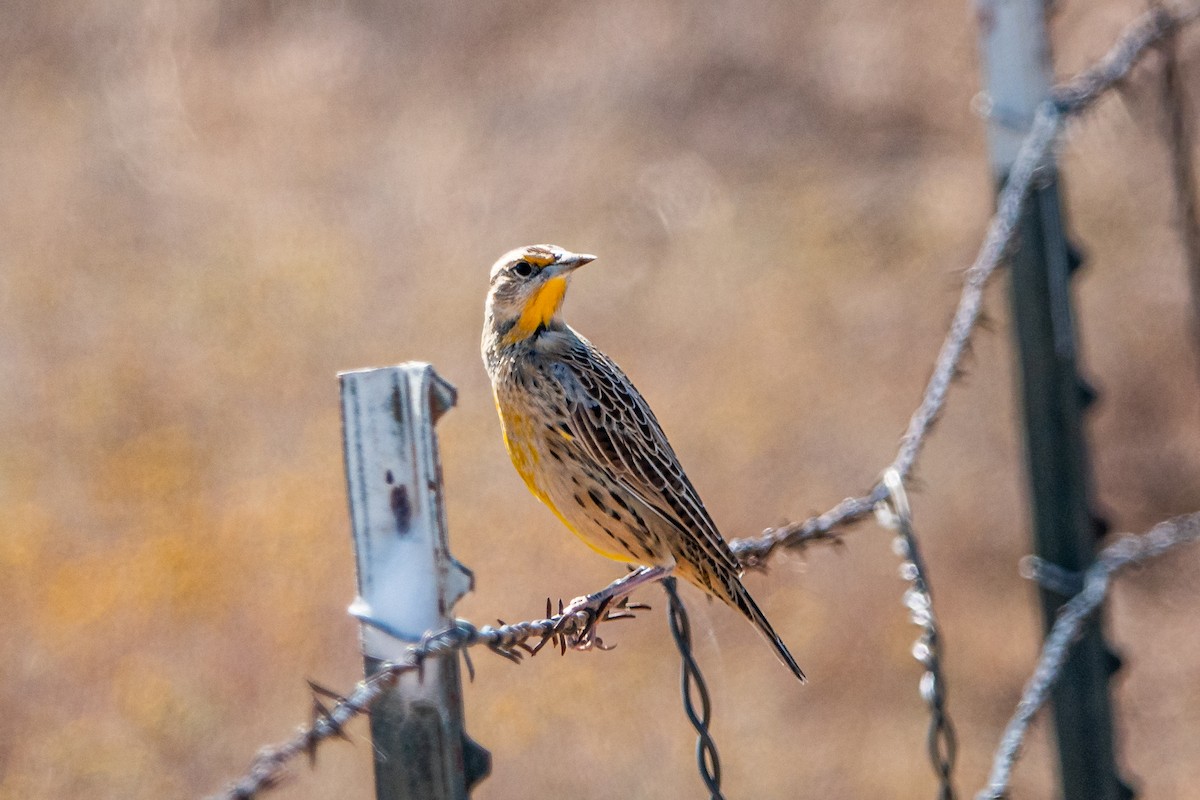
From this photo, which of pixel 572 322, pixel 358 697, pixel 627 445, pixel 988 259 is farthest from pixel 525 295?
pixel 572 322

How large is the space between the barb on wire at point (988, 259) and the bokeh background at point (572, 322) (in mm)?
1480

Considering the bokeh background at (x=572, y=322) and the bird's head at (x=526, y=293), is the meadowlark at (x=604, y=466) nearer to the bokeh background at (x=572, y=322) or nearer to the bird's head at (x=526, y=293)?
the bird's head at (x=526, y=293)

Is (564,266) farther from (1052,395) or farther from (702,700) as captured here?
(702,700)

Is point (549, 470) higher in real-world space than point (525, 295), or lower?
lower

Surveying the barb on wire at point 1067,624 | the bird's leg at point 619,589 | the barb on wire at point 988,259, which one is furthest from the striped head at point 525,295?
the barb on wire at point 1067,624

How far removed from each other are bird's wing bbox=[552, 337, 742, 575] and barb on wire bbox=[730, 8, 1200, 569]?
5.1 inches

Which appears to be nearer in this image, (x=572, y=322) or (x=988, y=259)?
(x=988, y=259)

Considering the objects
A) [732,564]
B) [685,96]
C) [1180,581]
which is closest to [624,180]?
[685,96]

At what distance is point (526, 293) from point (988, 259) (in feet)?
3.90

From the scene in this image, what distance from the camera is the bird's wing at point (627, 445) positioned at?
3855 millimetres

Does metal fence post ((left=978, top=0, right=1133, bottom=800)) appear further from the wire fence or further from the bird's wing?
the bird's wing

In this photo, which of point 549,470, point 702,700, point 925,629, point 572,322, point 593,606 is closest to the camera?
point 702,700

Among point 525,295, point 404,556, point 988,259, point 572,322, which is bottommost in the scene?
point 404,556

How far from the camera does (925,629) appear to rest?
3152mm
